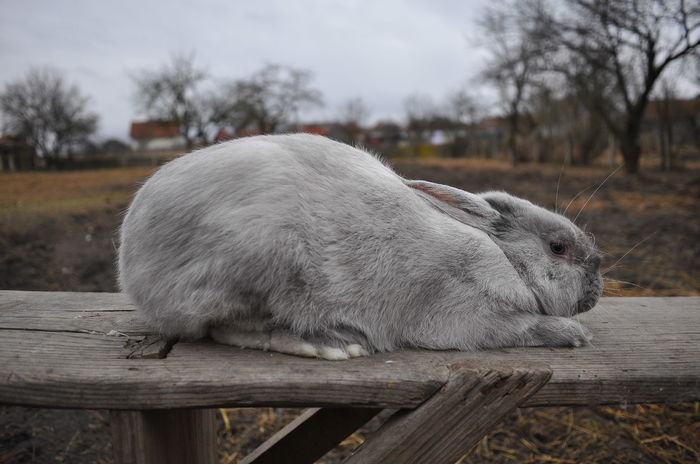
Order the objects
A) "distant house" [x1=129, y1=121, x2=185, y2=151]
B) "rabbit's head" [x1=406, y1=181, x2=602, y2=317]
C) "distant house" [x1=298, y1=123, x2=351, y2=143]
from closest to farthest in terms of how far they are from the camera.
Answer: "rabbit's head" [x1=406, y1=181, x2=602, y2=317] < "distant house" [x1=298, y1=123, x2=351, y2=143] < "distant house" [x1=129, y1=121, x2=185, y2=151]

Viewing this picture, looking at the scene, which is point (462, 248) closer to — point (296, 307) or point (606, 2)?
point (296, 307)

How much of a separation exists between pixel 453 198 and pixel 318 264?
0.66m

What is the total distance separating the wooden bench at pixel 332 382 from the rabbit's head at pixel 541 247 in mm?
216

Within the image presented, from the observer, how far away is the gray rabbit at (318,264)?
159 cm

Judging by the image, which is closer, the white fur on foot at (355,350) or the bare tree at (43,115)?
the white fur on foot at (355,350)

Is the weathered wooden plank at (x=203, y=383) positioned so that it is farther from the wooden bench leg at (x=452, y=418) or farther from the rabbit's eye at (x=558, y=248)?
the rabbit's eye at (x=558, y=248)

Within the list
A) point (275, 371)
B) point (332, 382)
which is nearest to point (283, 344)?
point (275, 371)

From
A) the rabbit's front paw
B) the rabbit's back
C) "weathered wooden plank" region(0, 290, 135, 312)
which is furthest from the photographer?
"weathered wooden plank" region(0, 290, 135, 312)

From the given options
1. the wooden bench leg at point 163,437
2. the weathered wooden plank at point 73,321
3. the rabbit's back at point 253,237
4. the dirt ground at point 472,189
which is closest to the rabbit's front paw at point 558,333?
the dirt ground at point 472,189

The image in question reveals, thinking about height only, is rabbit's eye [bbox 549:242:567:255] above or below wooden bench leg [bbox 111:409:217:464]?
above

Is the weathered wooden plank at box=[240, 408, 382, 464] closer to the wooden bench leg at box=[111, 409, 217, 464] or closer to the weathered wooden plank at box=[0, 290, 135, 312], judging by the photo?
the wooden bench leg at box=[111, 409, 217, 464]

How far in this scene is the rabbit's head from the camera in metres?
1.90

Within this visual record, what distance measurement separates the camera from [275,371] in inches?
57.7

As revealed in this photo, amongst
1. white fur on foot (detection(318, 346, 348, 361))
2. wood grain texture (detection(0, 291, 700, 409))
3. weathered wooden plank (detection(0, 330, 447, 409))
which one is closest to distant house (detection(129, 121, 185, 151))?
wood grain texture (detection(0, 291, 700, 409))
